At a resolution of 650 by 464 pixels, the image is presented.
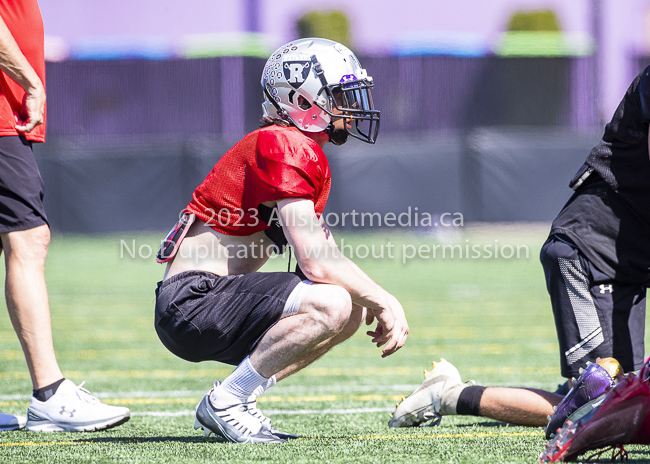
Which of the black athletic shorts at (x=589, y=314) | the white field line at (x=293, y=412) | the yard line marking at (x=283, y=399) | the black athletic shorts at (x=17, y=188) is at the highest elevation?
the black athletic shorts at (x=17, y=188)

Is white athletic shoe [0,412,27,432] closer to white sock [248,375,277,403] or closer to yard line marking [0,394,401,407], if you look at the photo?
yard line marking [0,394,401,407]

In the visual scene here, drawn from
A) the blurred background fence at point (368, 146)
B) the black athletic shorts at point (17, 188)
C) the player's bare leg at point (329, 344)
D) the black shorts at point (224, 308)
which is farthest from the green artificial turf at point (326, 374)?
the blurred background fence at point (368, 146)

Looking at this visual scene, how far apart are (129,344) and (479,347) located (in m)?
2.40

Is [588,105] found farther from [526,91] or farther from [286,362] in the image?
[286,362]

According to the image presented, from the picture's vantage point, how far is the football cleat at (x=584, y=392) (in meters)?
2.62

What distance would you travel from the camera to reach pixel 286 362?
2861 mm

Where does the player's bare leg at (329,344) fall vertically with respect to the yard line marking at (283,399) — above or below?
above

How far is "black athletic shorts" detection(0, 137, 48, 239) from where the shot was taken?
3.28 m

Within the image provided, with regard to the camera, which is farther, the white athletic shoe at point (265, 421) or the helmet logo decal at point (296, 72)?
the helmet logo decal at point (296, 72)

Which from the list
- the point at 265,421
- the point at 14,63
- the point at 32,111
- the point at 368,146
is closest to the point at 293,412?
the point at 265,421

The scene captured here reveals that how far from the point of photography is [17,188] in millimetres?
3283

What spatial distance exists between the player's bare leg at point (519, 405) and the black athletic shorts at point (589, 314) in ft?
0.53

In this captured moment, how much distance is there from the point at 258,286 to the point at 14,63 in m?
1.32

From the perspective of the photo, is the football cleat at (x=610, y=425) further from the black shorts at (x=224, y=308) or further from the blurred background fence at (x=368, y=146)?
the blurred background fence at (x=368, y=146)
